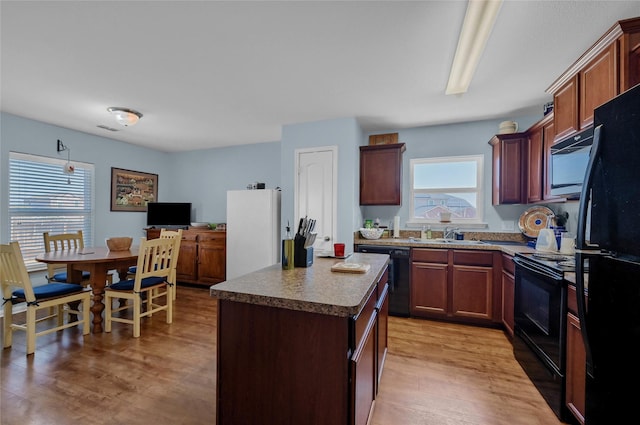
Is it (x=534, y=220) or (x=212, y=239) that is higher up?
(x=534, y=220)

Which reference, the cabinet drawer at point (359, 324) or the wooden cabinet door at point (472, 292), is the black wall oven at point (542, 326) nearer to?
the wooden cabinet door at point (472, 292)

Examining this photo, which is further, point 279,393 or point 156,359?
point 156,359

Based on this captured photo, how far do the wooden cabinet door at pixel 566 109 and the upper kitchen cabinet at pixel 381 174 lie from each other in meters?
1.64

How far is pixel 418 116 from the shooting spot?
11.4 ft

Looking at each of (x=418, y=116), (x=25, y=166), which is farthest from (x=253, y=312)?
(x=25, y=166)

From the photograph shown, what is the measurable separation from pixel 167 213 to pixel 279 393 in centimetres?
480

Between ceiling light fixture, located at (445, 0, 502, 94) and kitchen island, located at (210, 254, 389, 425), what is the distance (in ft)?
5.63

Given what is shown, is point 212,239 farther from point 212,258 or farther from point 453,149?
point 453,149

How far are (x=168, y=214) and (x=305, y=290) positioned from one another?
15.5 feet

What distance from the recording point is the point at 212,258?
4488 mm

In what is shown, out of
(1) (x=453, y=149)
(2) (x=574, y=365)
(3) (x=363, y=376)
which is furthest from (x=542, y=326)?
(1) (x=453, y=149)

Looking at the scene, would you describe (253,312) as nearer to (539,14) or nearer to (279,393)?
(279,393)

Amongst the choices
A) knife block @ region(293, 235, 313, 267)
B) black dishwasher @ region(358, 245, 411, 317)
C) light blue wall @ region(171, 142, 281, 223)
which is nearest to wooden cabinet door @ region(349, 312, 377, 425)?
knife block @ region(293, 235, 313, 267)

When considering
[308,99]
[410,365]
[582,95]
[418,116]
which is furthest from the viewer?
[418,116]
